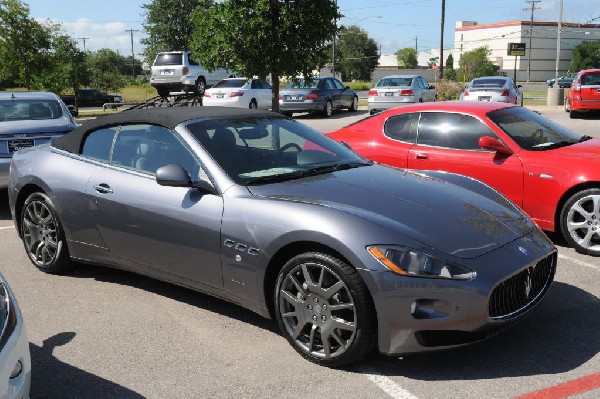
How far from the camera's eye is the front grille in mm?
3459

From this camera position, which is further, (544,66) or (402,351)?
(544,66)

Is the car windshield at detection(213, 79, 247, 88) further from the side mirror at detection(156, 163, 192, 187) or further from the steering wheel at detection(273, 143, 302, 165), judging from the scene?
the side mirror at detection(156, 163, 192, 187)

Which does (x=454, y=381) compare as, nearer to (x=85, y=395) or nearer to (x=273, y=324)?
(x=273, y=324)

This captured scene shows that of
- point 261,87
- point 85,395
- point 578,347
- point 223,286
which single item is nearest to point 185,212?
point 223,286

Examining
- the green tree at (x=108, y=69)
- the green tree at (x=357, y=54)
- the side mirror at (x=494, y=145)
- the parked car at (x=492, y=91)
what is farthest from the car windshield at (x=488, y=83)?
the green tree at (x=357, y=54)

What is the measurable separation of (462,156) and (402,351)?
140 inches

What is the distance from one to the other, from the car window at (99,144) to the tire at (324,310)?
2.13 m

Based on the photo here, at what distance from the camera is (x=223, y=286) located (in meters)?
4.10

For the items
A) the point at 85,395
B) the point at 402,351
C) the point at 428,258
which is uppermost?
the point at 428,258

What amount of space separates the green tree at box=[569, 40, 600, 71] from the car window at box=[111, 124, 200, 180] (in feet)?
383

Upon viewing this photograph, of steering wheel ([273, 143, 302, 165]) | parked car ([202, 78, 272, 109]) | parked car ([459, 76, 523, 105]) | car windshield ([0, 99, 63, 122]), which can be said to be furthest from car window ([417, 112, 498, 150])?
parked car ([202, 78, 272, 109])

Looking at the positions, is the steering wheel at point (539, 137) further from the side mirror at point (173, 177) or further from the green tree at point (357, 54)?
the green tree at point (357, 54)

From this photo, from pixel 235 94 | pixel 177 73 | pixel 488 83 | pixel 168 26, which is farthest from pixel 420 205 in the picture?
pixel 168 26

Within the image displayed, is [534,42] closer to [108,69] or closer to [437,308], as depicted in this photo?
[108,69]
